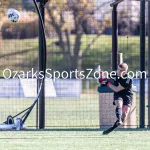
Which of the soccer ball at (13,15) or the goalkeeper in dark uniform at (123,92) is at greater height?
the soccer ball at (13,15)

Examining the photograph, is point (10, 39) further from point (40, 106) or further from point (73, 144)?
point (73, 144)

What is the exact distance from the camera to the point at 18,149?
12156mm

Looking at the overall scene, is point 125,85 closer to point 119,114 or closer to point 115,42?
point 119,114

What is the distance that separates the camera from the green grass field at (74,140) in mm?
12516

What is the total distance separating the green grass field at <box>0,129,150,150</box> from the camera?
12516 mm

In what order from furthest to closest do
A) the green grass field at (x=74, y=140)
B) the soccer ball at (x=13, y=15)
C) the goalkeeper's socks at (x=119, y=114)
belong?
the soccer ball at (x=13, y=15) < the goalkeeper's socks at (x=119, y=114) < the green grass field at (x=74, y=140)

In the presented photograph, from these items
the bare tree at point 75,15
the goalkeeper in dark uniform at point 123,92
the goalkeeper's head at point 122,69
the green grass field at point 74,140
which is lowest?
the green grass field at point 74,140

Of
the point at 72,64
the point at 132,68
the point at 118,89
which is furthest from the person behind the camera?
the point at 72,64

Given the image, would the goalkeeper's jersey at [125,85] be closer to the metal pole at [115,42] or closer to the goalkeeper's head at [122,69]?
the goalkeeper's head at [122,69]

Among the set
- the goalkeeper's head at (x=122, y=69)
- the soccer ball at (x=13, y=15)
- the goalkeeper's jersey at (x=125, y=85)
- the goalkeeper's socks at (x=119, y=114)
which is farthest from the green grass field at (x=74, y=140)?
the soccer ball at (x=13, y=15)

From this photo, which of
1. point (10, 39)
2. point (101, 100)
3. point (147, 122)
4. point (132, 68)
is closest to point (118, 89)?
point (101, 100)

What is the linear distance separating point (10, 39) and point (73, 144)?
6202mm

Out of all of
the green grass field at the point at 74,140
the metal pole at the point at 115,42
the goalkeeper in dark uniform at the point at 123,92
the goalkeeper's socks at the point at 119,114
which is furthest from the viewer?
the metal pole at the point at 115,42

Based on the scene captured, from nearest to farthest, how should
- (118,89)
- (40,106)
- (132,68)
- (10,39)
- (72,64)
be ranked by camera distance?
(118,89)
(40,106)
(10,39)
(132,68)
(72,64)
